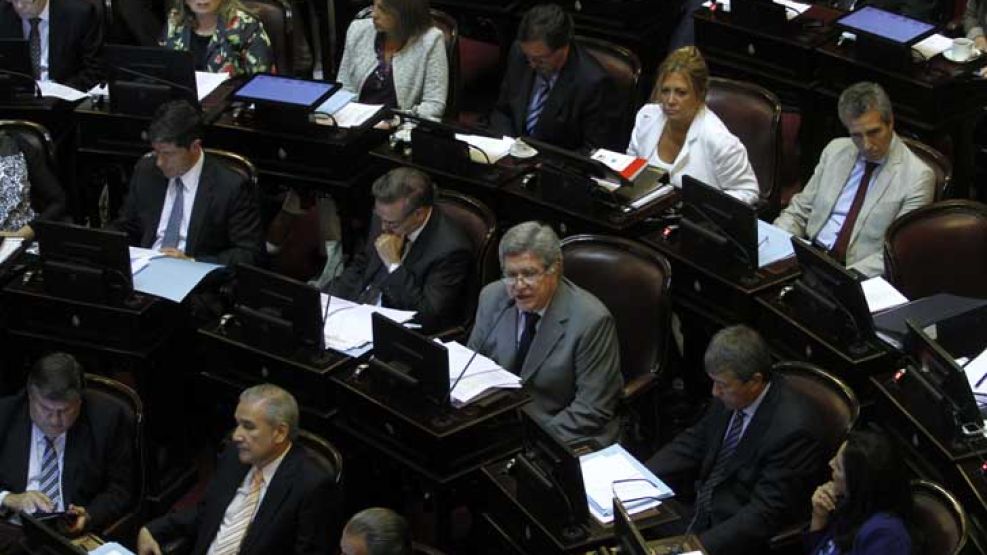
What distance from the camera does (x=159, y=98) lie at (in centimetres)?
730

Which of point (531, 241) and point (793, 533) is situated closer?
point (793, 533)

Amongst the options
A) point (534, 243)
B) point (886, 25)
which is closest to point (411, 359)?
point (534, 243)

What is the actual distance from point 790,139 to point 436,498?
3119 millimetres

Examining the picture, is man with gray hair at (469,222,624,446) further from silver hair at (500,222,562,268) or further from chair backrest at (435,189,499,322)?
chair backrest at (435,189,499,322)

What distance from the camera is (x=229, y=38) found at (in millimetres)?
7871

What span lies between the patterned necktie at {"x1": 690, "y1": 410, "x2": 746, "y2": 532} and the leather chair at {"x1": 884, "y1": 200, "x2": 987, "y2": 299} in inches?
41.0

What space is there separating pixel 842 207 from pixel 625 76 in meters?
1.25

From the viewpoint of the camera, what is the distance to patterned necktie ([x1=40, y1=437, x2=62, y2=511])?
590 centimetres

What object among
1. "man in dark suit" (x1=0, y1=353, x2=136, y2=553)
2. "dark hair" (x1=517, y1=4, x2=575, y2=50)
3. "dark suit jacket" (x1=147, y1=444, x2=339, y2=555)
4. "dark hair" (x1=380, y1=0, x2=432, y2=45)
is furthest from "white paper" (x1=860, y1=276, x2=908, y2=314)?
"man in dark suit" (x1=0, y1=353, x2=136, y2=553)

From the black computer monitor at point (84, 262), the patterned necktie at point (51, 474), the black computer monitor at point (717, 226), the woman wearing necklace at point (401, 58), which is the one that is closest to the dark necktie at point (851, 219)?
the black computer monitor at point (717, 226)

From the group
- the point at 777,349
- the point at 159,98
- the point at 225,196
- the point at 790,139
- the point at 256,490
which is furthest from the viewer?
the point at 790,139

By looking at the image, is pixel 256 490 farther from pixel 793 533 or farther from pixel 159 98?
A: pixel 159 98

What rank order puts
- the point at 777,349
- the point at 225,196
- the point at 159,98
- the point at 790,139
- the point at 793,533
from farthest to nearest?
1. the point at 790,139
2. the point at 159,98
3. the point at 225,196
4. the point at 777,349
5. the point at 793,533

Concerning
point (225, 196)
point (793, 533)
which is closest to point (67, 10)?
point (225, 196)
